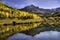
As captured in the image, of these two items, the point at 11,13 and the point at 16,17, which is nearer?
the point at 16,17

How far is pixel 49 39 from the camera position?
6195 mm

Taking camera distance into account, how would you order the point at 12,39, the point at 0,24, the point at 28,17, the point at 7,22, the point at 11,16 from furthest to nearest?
the point at 28,17
the point at 11,16
the point at 7,22
the point at 0,24
the point at 12,39

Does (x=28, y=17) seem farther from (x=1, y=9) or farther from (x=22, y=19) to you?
(x=1, y=9)

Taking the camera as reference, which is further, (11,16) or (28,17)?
(28,17)

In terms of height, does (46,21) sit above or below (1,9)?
below

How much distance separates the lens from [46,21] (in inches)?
544

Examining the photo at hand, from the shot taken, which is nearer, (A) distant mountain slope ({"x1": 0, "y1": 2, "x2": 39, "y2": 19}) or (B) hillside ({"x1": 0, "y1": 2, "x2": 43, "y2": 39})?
(B) hillside ({"x1": 0, "y1": 2, "x2": 43, "y2": 39})

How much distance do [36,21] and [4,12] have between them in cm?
269

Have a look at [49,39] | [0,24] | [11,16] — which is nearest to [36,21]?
[11,16]

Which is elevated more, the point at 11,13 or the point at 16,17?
the point at 11,13

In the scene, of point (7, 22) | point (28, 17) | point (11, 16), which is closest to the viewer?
point (7, 22)

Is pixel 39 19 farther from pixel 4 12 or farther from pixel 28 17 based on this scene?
pixel 4 12

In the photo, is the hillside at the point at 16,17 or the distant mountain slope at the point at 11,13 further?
the distant mountain slope at the point at 11,13

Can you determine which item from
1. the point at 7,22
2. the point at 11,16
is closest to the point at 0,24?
the point at 7,22
